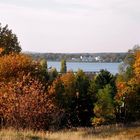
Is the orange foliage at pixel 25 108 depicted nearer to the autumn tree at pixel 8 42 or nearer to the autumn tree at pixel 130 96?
the autumn tree at pixel 8 42

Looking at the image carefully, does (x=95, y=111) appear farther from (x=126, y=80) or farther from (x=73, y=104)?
(x=126, y=80)

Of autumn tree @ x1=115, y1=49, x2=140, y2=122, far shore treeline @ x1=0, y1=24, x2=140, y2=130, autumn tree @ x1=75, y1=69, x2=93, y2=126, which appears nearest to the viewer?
far shore treeline @ x1=0, y1=24, x2=140, y2=130

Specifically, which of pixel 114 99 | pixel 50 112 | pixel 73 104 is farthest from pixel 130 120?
pixel 50 112

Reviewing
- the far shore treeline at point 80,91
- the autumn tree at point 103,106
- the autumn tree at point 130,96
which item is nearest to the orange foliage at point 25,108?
the far shore treeline at point 80,91

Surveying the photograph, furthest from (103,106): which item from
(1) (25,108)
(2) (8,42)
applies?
(1) (25,108)

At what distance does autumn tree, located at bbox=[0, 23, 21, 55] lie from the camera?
5588 centimetres

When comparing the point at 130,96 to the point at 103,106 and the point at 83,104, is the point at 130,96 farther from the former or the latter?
the point at 83,104

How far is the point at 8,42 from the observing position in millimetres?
55969

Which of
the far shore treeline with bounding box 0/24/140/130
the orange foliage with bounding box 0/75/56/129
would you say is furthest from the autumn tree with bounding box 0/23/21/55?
the orange foliage with bounding box 0/75/56/129

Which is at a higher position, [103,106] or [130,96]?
[130,96]

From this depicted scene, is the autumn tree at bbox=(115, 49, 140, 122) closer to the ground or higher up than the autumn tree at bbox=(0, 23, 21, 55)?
closer to the ground

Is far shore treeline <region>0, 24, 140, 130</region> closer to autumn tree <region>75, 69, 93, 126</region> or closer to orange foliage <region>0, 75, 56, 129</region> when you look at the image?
autumn tree <region>75, 69, 93, 126</region>

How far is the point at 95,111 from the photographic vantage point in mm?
66312

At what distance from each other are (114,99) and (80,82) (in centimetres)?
577
